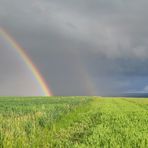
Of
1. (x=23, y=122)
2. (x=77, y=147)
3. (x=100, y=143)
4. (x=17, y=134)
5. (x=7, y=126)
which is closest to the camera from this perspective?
(x=77, y=147)

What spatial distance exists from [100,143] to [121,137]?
183 centimetres

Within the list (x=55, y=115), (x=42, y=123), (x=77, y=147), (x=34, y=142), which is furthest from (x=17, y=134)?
(x=55, y=115)

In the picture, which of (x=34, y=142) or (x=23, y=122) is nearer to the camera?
(x=34, y=142)

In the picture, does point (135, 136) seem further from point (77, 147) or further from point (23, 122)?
point (23, 122)

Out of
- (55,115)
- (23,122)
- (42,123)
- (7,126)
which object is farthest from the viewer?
(55,115)

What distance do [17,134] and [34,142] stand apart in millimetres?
1222

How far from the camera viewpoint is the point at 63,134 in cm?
1892

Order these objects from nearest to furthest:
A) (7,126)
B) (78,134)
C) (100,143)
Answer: (100,143) < (7,126) < (78,134)

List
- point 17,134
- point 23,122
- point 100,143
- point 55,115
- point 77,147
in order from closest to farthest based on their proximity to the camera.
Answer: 1. point 77,147
2. point 100,143
3. point 17,134
4. point 23,122
5. point 55,115

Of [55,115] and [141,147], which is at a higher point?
[55,115]

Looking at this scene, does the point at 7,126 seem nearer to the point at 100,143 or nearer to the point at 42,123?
the point at 100,143

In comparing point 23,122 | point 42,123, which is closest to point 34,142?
point 23,122

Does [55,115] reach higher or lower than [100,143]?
higher

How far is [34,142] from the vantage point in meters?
14.7
